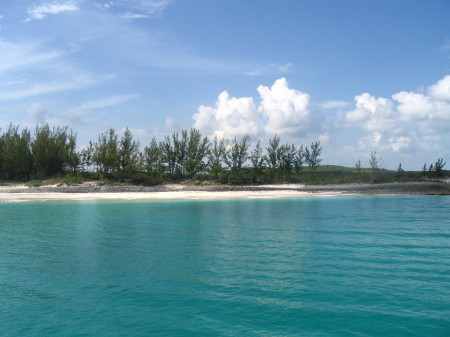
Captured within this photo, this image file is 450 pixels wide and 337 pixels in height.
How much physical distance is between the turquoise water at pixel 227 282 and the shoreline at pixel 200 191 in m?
28.5

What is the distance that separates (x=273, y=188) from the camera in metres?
55.8

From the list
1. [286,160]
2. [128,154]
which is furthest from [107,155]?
[286,160]

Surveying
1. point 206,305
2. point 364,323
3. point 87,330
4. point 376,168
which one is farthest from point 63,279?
point 376,168

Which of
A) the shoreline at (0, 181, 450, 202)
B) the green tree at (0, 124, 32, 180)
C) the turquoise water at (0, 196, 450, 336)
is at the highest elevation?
the green tree at (0, 124, 32, 180)

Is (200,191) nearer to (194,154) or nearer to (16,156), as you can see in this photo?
(194,154)

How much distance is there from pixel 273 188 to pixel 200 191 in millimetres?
11778

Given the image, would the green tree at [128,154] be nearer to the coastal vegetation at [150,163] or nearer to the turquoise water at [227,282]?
the coastal vegetation at [150,163]

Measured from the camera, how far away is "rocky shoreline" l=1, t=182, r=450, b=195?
155 feet

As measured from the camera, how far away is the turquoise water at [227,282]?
7195 mm

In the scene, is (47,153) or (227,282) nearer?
(227,282)

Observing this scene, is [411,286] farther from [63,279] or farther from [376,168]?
[376,168]

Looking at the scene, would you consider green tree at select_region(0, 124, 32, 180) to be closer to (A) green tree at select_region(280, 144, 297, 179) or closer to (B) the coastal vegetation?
(B) the coastal vegetation

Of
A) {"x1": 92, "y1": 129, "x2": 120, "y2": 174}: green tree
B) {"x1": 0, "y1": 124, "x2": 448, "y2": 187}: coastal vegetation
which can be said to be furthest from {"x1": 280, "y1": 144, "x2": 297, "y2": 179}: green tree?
{"x1": 92, "y1": 129, "x2": 120, "y2": 174}: green tree

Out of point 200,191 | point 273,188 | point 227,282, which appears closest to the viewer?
point 227,282
